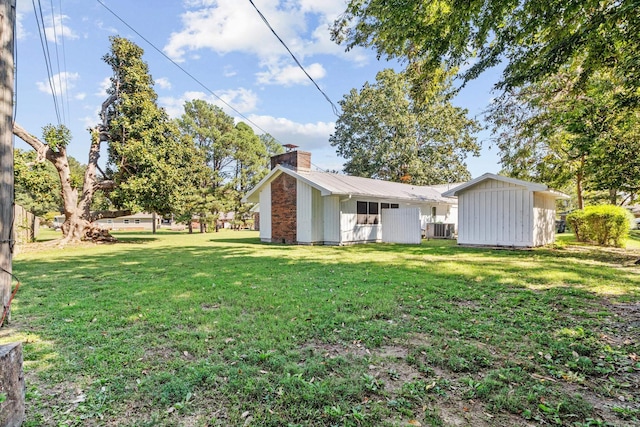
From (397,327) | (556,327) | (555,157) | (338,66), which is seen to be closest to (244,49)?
(338,66)

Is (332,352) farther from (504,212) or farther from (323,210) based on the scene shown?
(323,210)

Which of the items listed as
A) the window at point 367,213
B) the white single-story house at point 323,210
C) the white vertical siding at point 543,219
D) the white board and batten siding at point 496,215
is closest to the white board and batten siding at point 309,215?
the white single-story house at point 323,210

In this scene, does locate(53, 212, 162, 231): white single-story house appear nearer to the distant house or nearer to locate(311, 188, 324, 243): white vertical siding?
the distant house

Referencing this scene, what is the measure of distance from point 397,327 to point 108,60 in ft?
71.8

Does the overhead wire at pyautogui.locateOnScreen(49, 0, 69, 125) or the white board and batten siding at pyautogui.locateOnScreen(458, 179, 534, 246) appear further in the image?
the white board and batten siding at pyautogui.locateOnScreen(458, 179, 534, 246)

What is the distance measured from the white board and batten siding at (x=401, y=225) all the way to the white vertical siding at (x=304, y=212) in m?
4.20

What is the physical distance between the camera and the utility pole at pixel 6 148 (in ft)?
11.4

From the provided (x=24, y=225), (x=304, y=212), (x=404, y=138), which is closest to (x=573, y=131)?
(x=304, y=212)

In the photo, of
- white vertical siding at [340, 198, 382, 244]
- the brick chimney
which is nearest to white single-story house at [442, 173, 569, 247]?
white vertical siding at [340, 198, 382, 244]

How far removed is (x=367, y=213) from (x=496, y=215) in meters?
5.83

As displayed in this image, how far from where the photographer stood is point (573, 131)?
24.6 ft

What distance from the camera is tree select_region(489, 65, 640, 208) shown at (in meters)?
7.48

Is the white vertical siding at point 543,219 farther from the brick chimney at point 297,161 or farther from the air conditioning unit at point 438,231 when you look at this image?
the brick chimney at point 297,161

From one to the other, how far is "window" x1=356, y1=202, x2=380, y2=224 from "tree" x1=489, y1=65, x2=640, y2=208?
6693mm
